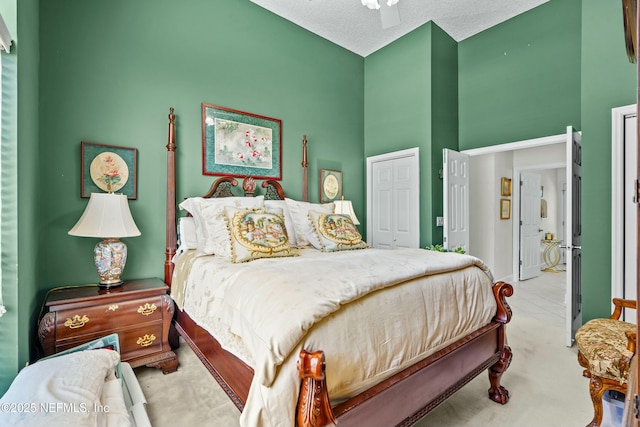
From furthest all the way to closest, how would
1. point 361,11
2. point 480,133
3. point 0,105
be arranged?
point 480,133
point 361,11
point 0,105

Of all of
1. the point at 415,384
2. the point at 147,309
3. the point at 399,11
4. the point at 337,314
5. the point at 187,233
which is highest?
the point at 399,11

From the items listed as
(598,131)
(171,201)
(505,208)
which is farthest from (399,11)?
(505,208)

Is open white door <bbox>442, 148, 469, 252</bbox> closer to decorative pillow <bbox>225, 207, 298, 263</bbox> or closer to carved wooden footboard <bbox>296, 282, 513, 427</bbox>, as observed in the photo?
carved wooden footboard <bbox>296, 282, 513, 427</bbox>

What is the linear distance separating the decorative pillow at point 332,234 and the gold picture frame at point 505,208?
3.64m

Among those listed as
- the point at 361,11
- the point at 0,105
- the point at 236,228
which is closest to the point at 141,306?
the point at 236,228

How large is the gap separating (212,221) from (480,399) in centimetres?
231

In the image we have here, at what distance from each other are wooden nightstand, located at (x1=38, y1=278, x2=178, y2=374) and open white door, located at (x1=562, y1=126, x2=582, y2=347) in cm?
354

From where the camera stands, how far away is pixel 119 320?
2096 mm

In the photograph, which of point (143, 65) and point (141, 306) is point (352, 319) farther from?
point (143, 65)

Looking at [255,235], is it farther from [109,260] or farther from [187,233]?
[109,260]

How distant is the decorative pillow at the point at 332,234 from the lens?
8.94ft

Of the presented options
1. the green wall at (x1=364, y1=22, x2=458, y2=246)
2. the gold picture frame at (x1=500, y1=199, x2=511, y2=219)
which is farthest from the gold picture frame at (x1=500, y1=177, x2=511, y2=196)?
the green wall at (x1=364, y1=22, x2=458, y2=246)

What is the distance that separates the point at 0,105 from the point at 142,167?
1.27m

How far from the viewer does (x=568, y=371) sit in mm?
2348
